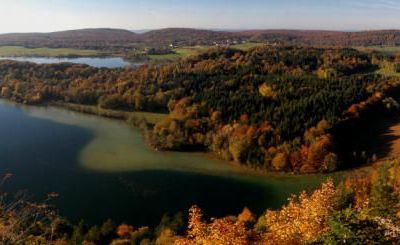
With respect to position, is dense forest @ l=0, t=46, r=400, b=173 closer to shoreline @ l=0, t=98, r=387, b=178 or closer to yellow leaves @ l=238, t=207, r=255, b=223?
shoreline @ l=0, t=98, r=387, b=178

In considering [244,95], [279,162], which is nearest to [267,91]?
[244,95]

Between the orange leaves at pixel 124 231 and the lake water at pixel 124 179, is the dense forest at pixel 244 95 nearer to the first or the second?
the lake water at pixel 124 179

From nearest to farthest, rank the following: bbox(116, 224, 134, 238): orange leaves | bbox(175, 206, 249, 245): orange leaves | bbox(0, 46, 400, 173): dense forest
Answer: bbox(175, 206, 249, 245): orange leaves → bbox(116, 224, 134, 238): orange leaves → bbox(0, 46, 400, 173): dense forest

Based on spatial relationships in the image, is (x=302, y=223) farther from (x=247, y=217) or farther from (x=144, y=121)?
(x=144, y=121)

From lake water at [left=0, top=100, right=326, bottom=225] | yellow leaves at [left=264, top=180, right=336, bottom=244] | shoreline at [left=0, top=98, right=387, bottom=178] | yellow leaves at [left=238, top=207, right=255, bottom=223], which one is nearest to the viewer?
yellow leaves at [left=264, top=180, right=336, bottom=244]

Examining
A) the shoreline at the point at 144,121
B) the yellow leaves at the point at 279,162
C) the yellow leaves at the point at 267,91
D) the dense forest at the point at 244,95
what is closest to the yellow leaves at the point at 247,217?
the shoreline at the point at 144,121

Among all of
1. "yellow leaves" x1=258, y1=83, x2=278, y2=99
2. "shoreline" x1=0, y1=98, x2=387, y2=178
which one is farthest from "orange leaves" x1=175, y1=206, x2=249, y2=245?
"yellow leaves" x1=258, y1=83, x2=278, y2=99

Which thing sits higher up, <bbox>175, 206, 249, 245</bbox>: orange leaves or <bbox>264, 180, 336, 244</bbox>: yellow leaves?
<bbox>175, 206, 249, 245</bbox>: orange leaves
